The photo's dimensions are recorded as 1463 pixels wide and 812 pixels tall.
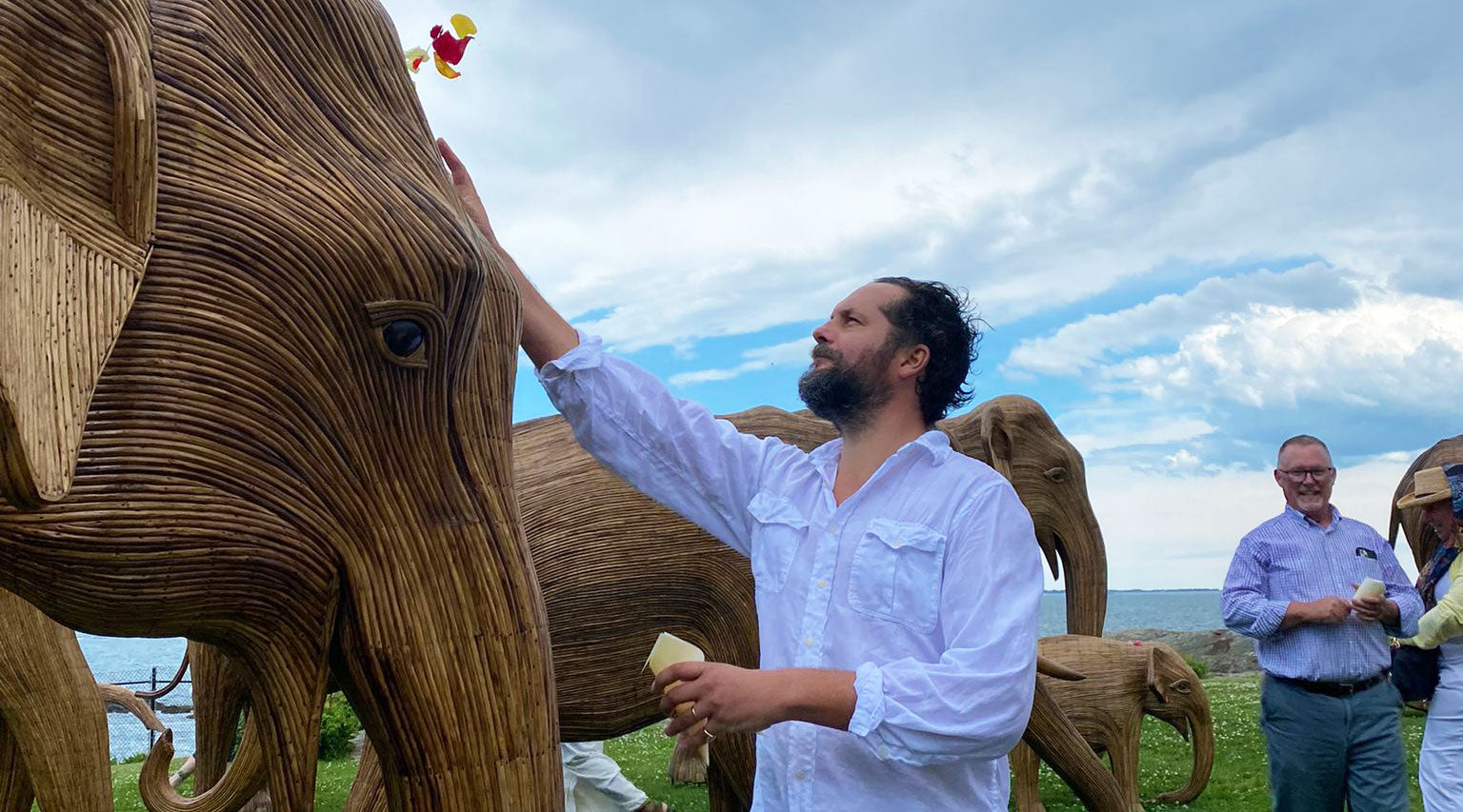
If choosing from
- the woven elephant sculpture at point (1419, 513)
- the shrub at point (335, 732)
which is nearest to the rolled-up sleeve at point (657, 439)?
the woven elephant sculpture at point (1419, 513)

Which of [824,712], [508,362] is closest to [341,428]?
[508,362]

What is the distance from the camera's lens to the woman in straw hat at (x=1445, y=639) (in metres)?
4.32

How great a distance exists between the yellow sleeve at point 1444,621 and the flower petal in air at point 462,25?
383 centimetres

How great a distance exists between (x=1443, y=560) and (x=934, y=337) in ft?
11.0

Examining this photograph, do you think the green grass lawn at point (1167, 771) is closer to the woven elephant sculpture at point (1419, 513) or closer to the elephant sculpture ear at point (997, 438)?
the woven elephant sculpture at point (1419, 513)

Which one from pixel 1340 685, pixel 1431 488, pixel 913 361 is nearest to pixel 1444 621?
pixel 1340 685

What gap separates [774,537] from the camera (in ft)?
7.23

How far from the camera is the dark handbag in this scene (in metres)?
4.49

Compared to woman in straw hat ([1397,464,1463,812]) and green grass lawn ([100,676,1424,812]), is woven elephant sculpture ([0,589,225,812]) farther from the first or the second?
green grass lawn ([100,676,1424,812])

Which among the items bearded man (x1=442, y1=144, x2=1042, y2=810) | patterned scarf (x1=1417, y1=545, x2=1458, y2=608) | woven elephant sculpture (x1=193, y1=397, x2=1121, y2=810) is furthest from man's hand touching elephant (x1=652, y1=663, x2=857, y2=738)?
patterned scarf (x1=1417, y1=545, x2=1458, y2=608)

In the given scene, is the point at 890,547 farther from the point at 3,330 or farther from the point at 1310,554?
the point at 1310,554

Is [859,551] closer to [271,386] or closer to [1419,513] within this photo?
[271,386]

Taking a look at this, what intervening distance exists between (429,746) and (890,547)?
94 centimetres

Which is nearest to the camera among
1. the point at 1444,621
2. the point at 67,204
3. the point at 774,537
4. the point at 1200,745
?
the point at 67,204
